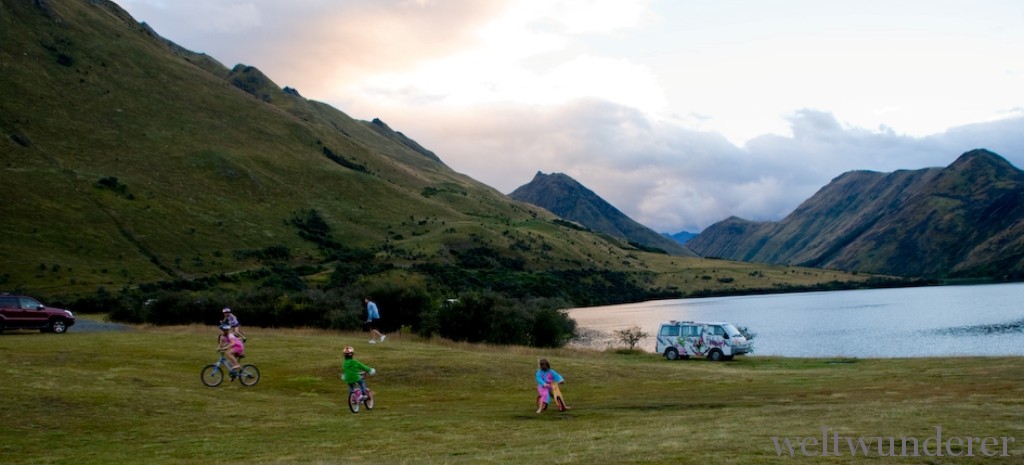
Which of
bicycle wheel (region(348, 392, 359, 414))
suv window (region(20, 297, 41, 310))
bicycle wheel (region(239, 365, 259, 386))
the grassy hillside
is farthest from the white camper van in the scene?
the grassy hillside

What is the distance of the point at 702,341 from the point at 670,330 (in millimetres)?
2381

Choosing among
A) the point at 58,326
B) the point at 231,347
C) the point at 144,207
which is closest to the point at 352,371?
the point at 231,347

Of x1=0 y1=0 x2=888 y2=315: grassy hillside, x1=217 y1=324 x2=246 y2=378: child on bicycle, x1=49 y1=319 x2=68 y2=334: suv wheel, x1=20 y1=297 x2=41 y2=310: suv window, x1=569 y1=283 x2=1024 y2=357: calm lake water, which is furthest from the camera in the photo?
x1=0 y1=0 x2=888 y2=315: grassy hillside

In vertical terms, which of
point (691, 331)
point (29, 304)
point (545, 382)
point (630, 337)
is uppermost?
point (29, 304)

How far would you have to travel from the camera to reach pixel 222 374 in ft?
91.2

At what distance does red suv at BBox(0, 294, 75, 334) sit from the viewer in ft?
136

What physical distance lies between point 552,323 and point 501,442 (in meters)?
42.4

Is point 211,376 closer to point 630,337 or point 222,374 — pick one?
point 222,374

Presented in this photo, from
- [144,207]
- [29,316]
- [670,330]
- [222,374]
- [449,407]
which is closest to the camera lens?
[449,407]

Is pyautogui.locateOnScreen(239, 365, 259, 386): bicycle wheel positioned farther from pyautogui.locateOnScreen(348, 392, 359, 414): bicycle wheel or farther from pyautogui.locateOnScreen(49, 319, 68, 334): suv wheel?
pyautogui.locateOnScreen(49, 319, 68, 334): suv wheel

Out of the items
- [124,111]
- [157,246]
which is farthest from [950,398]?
[124,111]

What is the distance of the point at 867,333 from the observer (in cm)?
8119

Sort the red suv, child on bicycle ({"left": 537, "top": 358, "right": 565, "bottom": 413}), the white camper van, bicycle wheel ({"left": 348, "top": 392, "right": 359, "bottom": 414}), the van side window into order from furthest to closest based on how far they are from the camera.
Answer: the van side window, the white camper van, the red suv, bicycle wheel ({"left": 348, "top": 392, "right": 359, "bottom": 414}), child on bicycle ({"left": 537, "top": 358, "right": 565, "bottom": 413})

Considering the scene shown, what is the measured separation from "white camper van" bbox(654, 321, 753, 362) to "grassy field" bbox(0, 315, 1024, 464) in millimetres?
6286
